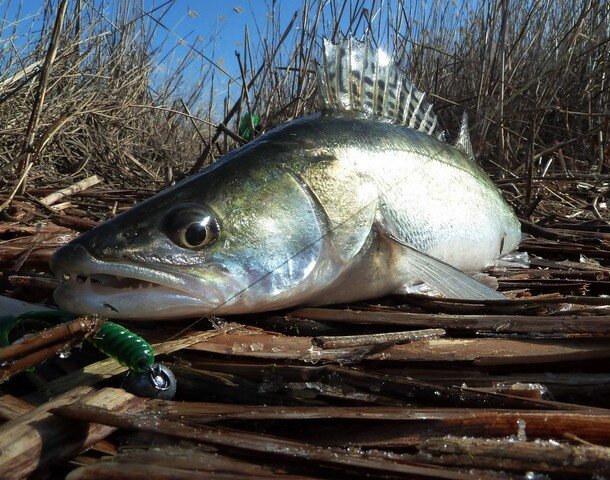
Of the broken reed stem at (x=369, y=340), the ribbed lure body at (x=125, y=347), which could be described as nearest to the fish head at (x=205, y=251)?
the ribbed lure body at (x=125, y=347)

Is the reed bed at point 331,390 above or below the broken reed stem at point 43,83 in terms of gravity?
below

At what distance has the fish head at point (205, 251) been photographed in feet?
5.29

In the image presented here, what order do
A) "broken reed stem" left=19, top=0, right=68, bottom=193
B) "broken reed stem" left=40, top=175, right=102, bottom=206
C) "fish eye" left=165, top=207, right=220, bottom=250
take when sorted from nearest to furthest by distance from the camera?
"fish eye" left=165, top=207, right=220, bottom=250
"broken reed stem" left=19, top=0, right=68, bottom=193
"broken reed stem" left=40, top=175, right=102, bottom=206

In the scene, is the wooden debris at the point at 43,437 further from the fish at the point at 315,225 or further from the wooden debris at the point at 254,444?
the fish at the point at 315,225

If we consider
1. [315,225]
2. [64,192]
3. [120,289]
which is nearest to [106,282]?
[120,289]

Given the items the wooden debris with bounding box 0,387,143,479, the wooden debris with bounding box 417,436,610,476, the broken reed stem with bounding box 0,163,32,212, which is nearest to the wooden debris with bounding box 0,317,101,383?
the wooden debris with bounding box 0,387,143,479

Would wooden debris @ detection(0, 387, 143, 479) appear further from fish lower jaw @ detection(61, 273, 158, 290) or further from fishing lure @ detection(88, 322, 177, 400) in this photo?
fish lower jaw @ detection(61, 273, 158, 290)

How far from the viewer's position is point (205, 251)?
172 cm

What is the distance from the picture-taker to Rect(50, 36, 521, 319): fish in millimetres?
1641

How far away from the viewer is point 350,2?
205 inches

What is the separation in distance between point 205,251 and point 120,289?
237mm

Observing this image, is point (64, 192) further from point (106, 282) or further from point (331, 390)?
point (331, 390)

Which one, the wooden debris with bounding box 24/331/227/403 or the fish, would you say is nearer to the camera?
the wooden debris with bounding box 24/331/227/403

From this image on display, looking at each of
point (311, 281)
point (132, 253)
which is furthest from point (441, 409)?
point (132, 253)
